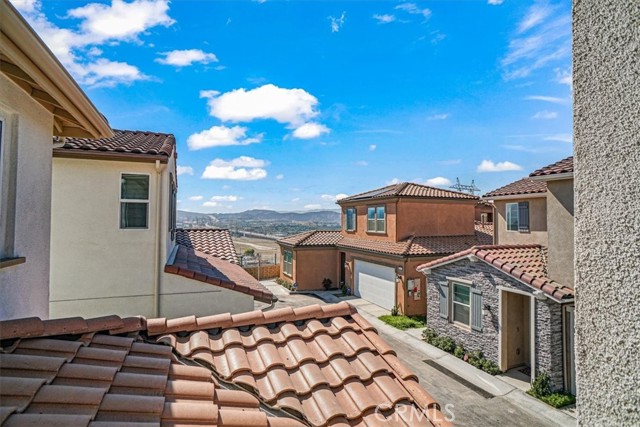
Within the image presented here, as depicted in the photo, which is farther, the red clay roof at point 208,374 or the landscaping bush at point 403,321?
the landscaping bush at point 403,321

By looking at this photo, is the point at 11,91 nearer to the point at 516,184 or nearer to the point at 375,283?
the point at 516,184

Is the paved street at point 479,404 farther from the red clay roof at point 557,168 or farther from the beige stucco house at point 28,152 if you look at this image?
the beige stucco house at point 28,152

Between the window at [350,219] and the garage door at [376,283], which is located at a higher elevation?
the window at [350,219]

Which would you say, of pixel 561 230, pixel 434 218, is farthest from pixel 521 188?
pixel 434 218

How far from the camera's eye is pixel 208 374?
3377 millimetres

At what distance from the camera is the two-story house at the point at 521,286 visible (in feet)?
33.8

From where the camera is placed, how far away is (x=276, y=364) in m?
3.75

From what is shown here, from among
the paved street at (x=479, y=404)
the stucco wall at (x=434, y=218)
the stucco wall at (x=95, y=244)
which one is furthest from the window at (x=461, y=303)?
the stucco wall at (x=95, y=244)

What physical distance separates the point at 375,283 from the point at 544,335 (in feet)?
37.3

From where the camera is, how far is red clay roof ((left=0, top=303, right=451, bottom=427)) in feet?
8.20

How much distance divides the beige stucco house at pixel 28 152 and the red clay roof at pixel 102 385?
2.36 ft

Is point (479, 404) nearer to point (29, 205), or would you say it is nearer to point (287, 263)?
point (29, 205)

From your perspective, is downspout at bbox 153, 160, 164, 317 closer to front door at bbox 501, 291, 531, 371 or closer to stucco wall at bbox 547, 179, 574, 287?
front door at bbox 501, 291, 531, 371

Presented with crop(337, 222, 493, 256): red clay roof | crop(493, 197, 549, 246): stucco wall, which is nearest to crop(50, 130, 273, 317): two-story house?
crop(493, 197, 549, 246): stucco wall
